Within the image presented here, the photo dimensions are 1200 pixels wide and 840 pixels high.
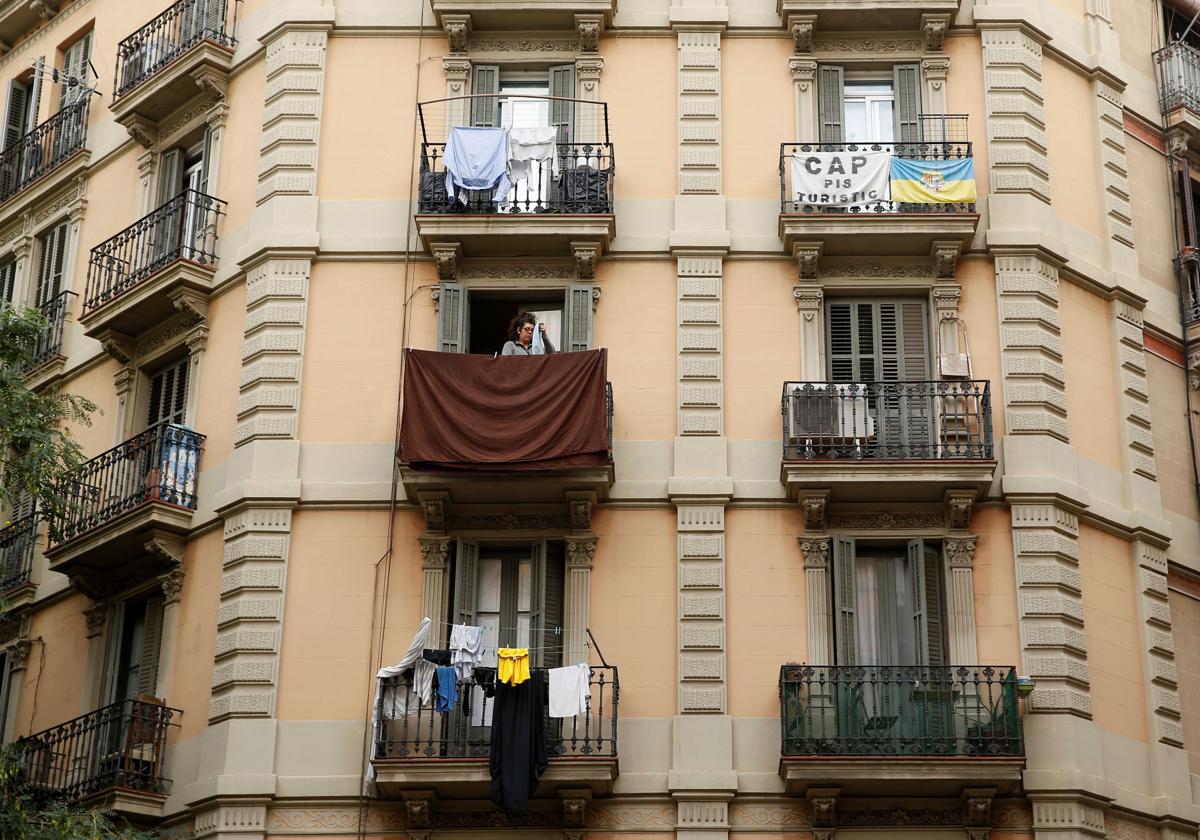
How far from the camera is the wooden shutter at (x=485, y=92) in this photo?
1077 inches

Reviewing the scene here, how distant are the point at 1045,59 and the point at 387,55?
973 cm

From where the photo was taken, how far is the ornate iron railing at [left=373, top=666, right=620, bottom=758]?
23438 mm

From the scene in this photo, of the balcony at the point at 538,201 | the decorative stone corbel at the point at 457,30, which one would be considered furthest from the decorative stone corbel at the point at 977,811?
the decorative stone corbel at the point at 457,30

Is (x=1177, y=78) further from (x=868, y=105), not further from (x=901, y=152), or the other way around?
(x=901, y=152)

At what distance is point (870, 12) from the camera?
27.3 meters

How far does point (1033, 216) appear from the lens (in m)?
26.4

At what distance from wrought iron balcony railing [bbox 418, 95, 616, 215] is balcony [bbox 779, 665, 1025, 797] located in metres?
7.34

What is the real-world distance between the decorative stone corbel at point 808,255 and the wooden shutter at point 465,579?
19.5 feet

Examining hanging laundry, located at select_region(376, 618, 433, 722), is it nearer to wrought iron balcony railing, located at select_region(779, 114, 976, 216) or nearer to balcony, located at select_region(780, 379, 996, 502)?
balcony, located at select_region(780, 379, 996, 502)

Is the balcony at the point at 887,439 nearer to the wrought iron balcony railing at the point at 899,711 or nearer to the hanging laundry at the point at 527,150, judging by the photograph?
the wrought iron balcony railing at the point at 899,711

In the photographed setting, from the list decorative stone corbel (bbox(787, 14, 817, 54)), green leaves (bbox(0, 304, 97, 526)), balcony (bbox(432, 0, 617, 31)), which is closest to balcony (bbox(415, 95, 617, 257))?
balcony (bbox(432, 0, 617, 31))

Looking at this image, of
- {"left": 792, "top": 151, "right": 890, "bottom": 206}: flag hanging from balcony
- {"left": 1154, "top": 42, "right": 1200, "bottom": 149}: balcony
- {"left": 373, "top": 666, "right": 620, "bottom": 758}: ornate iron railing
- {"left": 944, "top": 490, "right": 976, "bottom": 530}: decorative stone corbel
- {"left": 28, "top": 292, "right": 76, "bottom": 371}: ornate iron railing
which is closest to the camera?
{"left": 373, "top": 666, "right": 620, "bottom": 758}: ornate iron railing

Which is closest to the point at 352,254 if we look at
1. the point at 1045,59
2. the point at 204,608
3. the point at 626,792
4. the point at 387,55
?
the point at 387,55

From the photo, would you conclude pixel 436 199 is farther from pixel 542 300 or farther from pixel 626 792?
pixel 626 792
